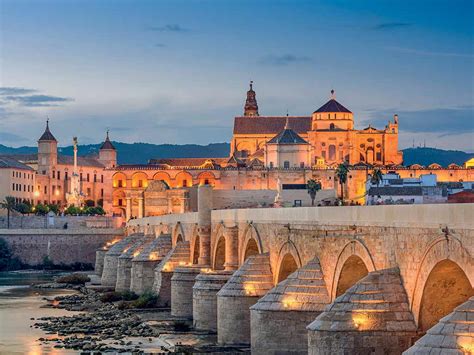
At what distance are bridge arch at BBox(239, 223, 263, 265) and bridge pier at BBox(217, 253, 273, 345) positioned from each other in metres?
3.24

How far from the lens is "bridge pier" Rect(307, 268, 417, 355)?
21594 mm

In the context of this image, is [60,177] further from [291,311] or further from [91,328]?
[291,311]

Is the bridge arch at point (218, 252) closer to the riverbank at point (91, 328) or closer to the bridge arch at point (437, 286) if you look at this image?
the riverbank at point (91, 328)

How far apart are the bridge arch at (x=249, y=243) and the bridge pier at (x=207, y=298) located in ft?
3.83

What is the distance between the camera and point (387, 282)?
868 inches

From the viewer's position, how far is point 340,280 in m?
25.9

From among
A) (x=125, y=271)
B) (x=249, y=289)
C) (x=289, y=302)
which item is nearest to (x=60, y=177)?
(x=125, y=271)

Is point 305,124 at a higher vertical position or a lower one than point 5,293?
higher

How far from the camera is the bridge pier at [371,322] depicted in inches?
850

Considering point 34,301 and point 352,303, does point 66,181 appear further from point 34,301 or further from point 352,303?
point 352,303

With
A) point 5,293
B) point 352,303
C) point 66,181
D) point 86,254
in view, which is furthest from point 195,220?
point 66,181

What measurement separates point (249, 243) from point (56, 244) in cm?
6142

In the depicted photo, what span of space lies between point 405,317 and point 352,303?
3.57ft

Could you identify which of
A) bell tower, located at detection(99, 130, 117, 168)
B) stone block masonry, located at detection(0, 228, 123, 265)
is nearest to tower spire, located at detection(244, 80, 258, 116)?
bell tower, located at detection(99, 130, 117, 168)
